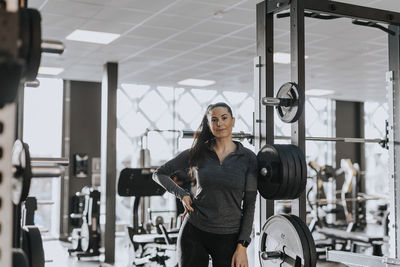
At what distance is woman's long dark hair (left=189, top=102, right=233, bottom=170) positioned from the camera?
247cm

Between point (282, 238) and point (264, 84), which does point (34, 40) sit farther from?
point (264, 84)

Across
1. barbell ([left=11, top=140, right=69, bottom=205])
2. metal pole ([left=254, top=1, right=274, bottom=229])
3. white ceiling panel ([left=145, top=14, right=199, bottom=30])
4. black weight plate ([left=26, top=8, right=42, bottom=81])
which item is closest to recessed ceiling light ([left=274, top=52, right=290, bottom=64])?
white ceiling panel ([left=145, top=14, right=199, bottom=30])

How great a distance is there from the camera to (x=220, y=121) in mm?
2447

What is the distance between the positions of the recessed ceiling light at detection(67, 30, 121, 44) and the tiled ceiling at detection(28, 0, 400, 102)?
0.33 feet

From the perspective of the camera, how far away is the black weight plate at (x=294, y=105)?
2508mm

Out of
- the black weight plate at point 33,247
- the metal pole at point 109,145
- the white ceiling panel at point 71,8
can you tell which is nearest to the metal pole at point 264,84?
the black weight plate at point 33,247

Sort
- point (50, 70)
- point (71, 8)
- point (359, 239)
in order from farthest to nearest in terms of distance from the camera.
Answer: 1. point (50, 70)
2. point (359, 239)
3. point (71, 8)

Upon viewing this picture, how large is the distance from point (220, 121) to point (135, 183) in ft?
9.86

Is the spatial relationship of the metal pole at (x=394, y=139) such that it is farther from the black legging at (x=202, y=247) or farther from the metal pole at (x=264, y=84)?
the black legging at (x=202, y=247)

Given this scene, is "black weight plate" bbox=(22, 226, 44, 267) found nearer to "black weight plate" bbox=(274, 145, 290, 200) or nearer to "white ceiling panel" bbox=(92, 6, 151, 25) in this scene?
"black weight plate" bbox=(274, 145, 290, 200)

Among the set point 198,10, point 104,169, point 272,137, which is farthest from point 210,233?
point 104,169

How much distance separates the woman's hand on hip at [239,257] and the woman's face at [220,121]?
0.56 metres

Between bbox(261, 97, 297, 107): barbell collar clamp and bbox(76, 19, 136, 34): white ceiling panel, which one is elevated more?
bbox(76, 19, 136, 34): white ceiling panel

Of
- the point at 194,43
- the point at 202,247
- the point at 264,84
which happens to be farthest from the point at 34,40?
the point at 194,43
